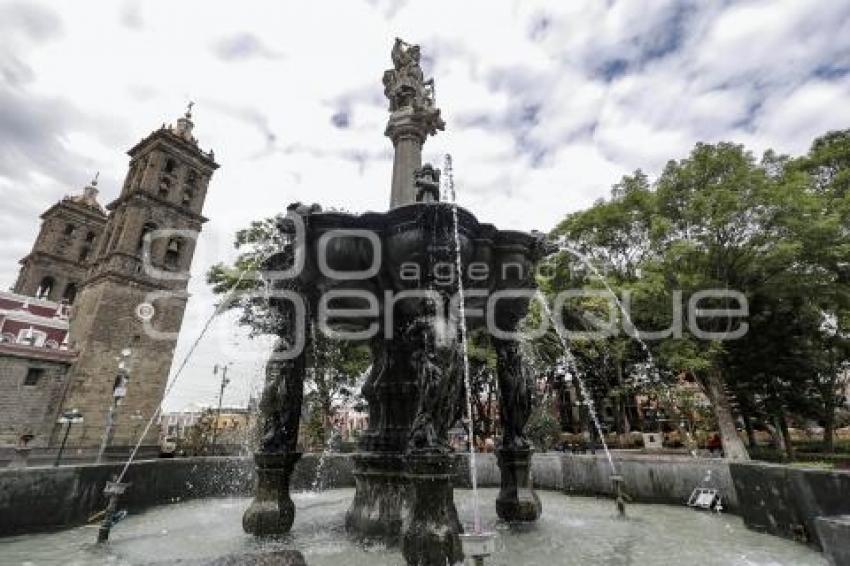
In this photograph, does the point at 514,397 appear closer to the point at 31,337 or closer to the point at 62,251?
the point at 31,337

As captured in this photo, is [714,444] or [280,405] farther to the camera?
[714,444]

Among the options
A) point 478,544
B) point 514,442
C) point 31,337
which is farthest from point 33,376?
point 478,544

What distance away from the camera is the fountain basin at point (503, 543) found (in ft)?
A: 14.4

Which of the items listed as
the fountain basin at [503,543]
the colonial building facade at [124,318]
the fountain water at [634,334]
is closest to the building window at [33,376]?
the colonial building facade at [124,318]

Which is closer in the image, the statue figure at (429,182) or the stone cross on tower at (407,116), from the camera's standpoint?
the statue figure at (429,182)

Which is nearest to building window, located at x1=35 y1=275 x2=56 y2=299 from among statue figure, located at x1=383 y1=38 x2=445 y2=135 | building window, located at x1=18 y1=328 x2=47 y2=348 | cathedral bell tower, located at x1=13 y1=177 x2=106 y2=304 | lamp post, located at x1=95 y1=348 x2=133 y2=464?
cathedral bell tower, located at x1=13 y1=177 x2=106 y2=304

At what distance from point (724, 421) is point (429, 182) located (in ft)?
56.9

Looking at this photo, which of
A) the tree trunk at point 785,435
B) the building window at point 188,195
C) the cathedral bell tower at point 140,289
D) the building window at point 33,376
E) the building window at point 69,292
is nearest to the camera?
the tree trunk at point 785,435

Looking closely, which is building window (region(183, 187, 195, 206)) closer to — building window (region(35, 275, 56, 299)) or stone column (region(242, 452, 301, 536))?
building window (region(35, 275, 56, 299))

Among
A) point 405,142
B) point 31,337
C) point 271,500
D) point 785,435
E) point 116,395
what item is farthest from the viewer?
point 31,337

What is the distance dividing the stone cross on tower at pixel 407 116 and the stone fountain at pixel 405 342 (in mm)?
442

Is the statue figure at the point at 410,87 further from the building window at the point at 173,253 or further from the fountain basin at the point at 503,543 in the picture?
the building window at the point at 173,253

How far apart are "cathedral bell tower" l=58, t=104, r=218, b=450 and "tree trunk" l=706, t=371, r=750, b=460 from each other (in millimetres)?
33565

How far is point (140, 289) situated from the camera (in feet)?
120
